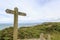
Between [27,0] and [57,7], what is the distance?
90 cm

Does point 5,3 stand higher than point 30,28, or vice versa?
point 5,3

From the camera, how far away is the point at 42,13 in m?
4.11

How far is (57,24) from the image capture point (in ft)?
14.6

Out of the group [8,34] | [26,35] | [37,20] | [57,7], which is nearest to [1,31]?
[8,34]

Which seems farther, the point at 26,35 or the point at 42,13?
the point at 42,13

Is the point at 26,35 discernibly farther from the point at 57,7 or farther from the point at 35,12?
the point at 57,7

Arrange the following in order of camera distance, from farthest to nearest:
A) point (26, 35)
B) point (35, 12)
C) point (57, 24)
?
1. point (57, 24)
2. point (35, 12)
3. point (26, 35)

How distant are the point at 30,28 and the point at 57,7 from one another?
39.0 inches

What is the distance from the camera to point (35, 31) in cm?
407

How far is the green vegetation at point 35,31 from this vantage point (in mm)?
3588

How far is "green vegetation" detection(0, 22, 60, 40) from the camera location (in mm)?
3588

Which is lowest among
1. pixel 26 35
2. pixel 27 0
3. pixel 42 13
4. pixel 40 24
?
pixel 26 35

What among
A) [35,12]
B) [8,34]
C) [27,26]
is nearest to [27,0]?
[35,12]

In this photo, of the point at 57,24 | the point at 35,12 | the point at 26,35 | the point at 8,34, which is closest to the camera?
the point at 8,34
